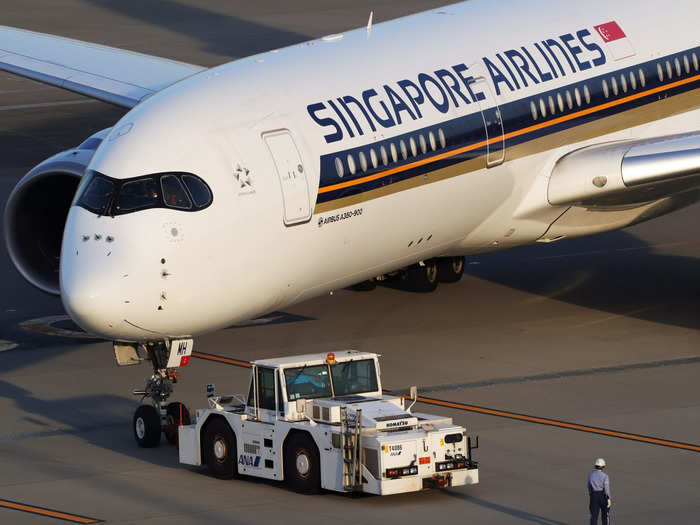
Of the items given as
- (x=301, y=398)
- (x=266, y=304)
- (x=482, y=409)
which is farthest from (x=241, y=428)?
(x=482, y=409)

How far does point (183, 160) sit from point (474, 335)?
30.1 feet

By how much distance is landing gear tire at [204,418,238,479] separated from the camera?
21562mm

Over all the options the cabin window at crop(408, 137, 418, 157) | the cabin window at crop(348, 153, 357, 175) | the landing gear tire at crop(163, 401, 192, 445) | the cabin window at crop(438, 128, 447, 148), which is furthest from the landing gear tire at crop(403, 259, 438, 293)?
the landing gear tire at crop(163, 401, 192, 445)

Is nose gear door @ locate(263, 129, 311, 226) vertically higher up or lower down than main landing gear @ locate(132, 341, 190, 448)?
higher up

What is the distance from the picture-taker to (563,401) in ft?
82.3

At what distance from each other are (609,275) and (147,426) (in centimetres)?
1426

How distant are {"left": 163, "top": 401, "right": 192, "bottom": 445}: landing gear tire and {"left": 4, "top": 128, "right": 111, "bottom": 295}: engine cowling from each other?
4.79 metres

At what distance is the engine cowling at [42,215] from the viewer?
1073 inches

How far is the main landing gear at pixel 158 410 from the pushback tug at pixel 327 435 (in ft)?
2.59

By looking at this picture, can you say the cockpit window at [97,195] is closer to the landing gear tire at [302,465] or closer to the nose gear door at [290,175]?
the nose gear door at [290,175]

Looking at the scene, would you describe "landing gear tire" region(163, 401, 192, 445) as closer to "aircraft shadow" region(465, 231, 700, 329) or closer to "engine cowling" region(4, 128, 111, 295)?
"engine cowling" region(4, 128, 111, 295)

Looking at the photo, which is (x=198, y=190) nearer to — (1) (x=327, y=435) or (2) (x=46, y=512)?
(1) (x=327, y=435)

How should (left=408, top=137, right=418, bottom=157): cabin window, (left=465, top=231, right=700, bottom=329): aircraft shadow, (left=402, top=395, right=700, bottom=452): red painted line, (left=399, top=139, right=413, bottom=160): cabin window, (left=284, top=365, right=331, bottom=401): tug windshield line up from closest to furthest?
A: 1. (left=284, top=365, right=331, bottom=401): tug windshield
2. (left=402, top=395, right=700, bottom=452): red painted line
3. (left=399, top=139, right=413, bottom=160): cabin window
4. (left=408, top=137, right=418, bottom=157): cabin window
5. (left=465, top=231, right=700, bottom=329): aircraft shadow

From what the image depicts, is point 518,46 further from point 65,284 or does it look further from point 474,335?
point 65,284
